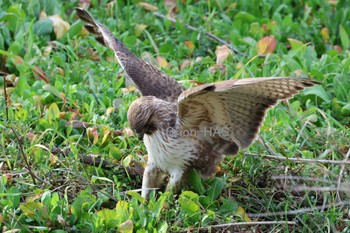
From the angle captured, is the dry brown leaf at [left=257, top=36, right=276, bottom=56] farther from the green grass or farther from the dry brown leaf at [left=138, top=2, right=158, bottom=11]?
the dry brown leaf at [left=138, top=2, right=158, bottom=11]

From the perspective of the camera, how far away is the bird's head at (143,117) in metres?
5.57

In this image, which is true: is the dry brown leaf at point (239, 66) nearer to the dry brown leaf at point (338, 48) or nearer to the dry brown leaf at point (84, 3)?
the dry brown leaf at point (338, 48)

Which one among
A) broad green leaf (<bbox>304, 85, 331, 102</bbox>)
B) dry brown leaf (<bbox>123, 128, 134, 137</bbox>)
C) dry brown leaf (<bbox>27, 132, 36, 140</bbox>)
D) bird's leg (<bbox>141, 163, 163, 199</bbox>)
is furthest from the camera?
broad green leaf (<bbox>304, 85, 331, 102</bbox>)

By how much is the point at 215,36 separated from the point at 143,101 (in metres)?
2.64

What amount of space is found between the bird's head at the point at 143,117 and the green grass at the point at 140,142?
0.44 meters

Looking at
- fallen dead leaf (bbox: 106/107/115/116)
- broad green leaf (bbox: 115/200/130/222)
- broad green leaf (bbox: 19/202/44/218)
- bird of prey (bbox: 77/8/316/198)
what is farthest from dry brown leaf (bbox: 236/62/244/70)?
broad green leaf (bbox: 19/202/44/218)

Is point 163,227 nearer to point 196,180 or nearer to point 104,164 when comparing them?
point 196,180

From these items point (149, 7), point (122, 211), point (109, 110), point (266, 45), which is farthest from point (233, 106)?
point (149, 7)

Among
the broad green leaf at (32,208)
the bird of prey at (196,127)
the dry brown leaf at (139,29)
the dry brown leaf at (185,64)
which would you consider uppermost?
the bird of prey at (196,127)

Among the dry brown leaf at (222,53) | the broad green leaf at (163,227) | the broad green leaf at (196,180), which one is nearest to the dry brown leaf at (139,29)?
the dry brown leaf at (222,53)

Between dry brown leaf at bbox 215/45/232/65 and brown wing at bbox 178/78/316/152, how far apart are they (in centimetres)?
203

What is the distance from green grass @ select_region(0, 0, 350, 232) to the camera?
552 centimetres

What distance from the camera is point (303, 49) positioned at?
7.82 metres

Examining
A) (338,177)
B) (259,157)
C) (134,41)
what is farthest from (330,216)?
(134,41)
